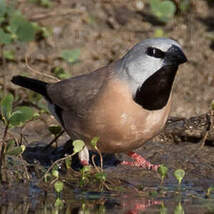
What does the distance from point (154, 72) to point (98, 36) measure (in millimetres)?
4177

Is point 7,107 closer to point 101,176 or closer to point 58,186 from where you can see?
point 58,186

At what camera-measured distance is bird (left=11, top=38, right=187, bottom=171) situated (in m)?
6.24

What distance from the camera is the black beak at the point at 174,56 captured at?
20.1 ft

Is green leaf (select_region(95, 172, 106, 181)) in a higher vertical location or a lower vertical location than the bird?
lower

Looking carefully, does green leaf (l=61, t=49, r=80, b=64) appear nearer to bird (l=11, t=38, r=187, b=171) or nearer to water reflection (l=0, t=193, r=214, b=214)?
bird (l=11, t=38, r=187, b=171)

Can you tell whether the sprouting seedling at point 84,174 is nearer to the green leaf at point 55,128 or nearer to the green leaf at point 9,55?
the green leaf at point 55,128

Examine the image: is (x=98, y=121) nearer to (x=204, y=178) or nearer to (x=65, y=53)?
(x=204, y=178)

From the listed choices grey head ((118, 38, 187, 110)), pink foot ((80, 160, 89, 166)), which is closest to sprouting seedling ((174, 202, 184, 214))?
grey head ((118, 38, 187, 110))

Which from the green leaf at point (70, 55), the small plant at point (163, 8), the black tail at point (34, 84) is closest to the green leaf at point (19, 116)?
the black tail at point (34, 84)

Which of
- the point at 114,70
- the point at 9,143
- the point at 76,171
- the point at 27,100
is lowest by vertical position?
the point at 27,100

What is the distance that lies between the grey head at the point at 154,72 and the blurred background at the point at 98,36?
286cm

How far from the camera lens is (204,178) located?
22.2 ft

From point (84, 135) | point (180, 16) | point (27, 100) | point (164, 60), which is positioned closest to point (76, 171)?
point (84, 135)

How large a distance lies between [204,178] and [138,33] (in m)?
4.24
